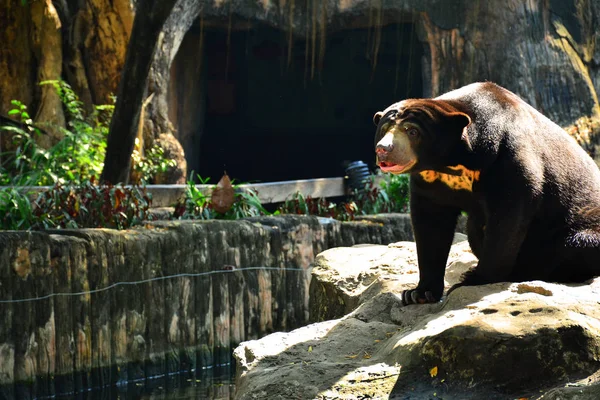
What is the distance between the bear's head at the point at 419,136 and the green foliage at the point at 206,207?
4.82 metres

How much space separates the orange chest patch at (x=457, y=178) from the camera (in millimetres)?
4656

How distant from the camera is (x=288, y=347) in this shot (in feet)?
14.5

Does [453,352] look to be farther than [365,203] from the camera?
No

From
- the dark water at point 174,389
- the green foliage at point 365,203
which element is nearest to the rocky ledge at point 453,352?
the dark water at point 174,389

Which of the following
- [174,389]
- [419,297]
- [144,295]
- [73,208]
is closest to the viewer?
[419,297]

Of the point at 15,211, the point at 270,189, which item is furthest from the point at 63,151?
the point at 15,211

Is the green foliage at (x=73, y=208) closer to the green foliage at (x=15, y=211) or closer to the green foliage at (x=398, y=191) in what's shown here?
the green foliage at (x=15, y=211)

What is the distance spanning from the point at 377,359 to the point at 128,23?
8.99 m

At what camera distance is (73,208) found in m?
7.94

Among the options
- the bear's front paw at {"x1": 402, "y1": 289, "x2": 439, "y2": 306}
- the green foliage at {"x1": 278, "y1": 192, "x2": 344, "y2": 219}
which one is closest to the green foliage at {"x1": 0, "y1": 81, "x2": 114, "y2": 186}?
the green foliage at {"x1": 278, "y1": 192, "x2": 344, "y2": 219}

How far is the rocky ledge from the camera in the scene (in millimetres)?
3576

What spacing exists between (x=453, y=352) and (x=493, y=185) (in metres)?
1.24

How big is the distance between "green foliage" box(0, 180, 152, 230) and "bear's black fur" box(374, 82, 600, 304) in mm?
3808

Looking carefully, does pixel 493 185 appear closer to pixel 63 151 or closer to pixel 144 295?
pixel 144 295
